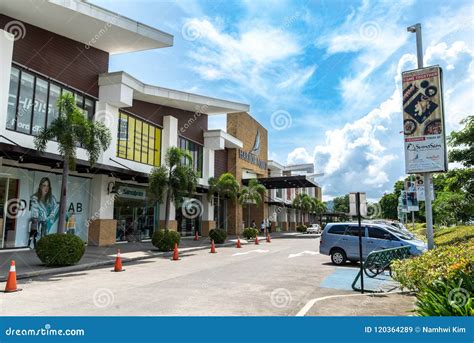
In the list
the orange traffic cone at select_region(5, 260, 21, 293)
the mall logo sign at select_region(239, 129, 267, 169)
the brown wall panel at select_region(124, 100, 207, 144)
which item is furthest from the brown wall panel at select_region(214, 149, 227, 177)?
the orange traffic cone at select_region(5, 260, 21, 293)

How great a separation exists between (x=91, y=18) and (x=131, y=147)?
8391 mm

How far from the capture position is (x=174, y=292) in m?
9.02

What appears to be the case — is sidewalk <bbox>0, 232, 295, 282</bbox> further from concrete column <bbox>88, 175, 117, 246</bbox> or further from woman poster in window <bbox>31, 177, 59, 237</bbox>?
woman poster in window <bbox>31, 177, 59, 237</bbox>

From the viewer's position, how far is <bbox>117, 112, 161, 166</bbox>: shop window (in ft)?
78.5

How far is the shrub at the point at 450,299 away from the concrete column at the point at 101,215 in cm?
1827

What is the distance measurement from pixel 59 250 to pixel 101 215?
27.9 ft

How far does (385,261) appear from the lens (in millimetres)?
11812

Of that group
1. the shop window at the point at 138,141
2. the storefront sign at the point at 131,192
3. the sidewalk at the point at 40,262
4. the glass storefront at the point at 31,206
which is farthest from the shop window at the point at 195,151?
the sidewalk at the point at 40,262

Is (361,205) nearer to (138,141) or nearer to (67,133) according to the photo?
(67,133)

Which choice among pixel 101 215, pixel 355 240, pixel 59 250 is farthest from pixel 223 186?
pixel 59 250

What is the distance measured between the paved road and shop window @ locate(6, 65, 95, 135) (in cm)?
836

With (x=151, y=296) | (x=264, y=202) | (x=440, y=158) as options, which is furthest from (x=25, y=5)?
(x=264, y=202)

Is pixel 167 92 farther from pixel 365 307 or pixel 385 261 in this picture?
pixel 365 307

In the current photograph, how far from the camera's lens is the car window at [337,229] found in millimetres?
15826
